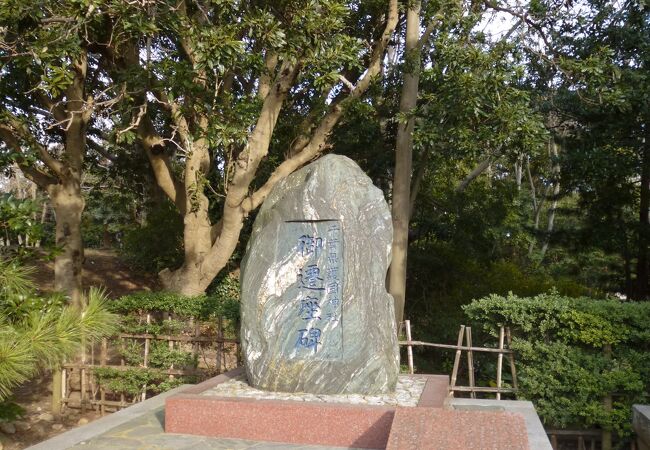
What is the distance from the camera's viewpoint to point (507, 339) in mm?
6805

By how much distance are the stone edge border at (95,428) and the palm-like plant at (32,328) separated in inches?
32.7

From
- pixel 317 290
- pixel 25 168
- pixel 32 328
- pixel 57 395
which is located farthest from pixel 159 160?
pixel 32 328

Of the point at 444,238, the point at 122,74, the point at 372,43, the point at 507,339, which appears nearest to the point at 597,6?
the point at 372,43

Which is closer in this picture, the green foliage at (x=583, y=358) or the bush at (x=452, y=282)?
the green foliage at (x=583, y=358)

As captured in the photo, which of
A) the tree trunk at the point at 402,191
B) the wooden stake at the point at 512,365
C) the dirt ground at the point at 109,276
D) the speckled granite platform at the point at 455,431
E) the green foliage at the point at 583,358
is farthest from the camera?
the dirt ground at the point at 109,276

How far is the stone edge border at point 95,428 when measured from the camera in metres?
4.83

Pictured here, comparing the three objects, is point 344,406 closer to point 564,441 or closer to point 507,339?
point 507,339

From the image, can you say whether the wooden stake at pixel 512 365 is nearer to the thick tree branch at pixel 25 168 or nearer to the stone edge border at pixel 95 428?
the stone edge border at pixel 95 428

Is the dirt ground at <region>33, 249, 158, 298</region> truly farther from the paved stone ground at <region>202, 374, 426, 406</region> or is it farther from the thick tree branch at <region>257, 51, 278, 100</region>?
the paved stone ground at <region>202, 374, 426, 406</region>

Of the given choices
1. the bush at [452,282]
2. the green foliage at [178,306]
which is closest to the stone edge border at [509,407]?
the green foliage at [178,306]

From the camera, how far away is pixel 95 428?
5305 millimetres

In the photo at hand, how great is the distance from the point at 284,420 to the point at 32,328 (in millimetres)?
2013

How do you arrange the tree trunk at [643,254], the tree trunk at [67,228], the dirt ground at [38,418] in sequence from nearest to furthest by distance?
the dirt ground at [38,418], the tree trunk at [67,228], the tree trunk at [643,254]

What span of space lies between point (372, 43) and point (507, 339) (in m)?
5.39
